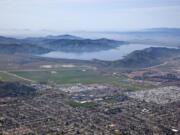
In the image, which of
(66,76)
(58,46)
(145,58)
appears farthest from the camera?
(58,46)

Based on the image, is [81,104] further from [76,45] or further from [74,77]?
[76,45]

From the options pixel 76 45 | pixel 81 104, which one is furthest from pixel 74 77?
pixel 76 45

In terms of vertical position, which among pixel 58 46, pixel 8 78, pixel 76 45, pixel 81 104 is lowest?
pixel 81 104

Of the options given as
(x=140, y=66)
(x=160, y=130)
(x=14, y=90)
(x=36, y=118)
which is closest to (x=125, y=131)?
(x=160, y=130)

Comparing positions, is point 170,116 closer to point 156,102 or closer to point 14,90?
point 156,102

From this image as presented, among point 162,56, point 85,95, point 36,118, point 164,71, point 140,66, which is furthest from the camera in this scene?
point 162,56

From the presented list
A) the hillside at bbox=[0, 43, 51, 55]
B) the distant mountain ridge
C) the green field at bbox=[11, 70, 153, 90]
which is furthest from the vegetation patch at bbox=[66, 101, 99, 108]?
the distant mountain ridge
